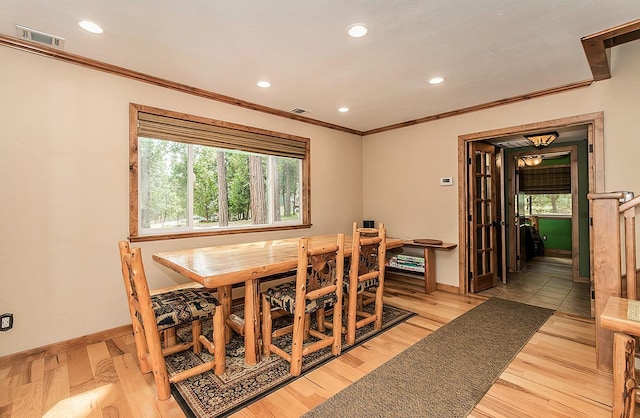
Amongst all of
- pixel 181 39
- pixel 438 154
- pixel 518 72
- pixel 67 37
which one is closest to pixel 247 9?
pixel 181 39

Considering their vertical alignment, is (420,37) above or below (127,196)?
above

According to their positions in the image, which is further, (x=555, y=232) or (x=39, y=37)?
(x=555, y=232)

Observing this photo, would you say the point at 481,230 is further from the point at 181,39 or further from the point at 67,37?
the point at 67,37

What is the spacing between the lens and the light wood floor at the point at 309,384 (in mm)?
1814

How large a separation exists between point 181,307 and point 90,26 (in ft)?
6.84

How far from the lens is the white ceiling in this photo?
6.44ft

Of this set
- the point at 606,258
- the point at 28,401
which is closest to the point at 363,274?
the point at 606,258

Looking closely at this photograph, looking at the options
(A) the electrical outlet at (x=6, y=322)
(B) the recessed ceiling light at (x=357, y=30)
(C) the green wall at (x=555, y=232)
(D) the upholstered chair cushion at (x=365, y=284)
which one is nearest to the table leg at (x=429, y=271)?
(D) the upholstered chair cushion at (x=365, y=284)

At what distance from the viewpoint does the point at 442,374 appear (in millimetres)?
2180

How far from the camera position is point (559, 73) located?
2994mm

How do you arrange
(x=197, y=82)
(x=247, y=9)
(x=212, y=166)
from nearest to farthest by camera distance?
(x=247, y=9), (x=197, y=82), (x=212, y=166)

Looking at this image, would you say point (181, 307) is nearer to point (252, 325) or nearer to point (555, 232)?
point (252, 325)

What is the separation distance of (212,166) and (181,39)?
5.16 ft

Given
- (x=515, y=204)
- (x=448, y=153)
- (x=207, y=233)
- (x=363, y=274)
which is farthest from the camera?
(x=515, y=204)
